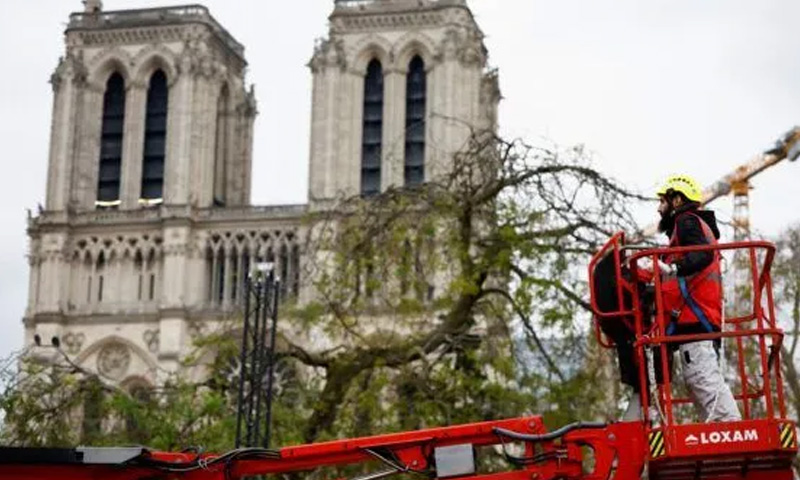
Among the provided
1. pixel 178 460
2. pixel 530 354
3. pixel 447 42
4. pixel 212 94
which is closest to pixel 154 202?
pixel 212 94

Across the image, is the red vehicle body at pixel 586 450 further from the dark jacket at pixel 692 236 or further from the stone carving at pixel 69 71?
the stone carving at pixel 69 71

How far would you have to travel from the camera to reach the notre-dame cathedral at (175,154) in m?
59.0

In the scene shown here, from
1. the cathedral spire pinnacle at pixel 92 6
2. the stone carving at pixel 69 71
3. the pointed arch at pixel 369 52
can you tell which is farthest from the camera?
the cathedral spire pinnacle at pixel 92 6

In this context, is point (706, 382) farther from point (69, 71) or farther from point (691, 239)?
point (69, 71)

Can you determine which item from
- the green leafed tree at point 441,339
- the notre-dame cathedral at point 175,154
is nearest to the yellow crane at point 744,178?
the notre-dame cathedral at point 175,154

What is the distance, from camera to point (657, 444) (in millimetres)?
7156

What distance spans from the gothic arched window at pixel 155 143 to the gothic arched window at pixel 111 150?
Answer: 1087mm

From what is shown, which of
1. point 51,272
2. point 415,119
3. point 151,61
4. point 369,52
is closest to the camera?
point 415,119

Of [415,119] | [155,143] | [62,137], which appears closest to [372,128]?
[415,119]

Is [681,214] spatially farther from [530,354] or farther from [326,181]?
[326,181]

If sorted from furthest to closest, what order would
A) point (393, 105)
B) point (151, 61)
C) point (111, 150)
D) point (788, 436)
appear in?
point (111, 150) < point (151, 61) < point (393, 105) < point (788, 436)

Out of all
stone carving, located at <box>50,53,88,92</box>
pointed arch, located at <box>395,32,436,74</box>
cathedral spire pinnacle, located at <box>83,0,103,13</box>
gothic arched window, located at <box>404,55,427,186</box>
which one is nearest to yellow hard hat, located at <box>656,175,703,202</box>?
gothic arched window, located at <box>404,55,427,186</box>

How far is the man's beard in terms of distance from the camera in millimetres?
7867

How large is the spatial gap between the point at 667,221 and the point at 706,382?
0.90m
